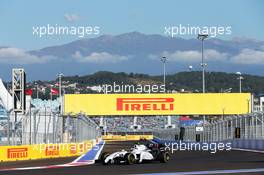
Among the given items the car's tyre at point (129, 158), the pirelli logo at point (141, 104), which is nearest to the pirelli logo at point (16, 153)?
the car's tyre at point (129, 158)

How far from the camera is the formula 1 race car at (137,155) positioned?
950 inches

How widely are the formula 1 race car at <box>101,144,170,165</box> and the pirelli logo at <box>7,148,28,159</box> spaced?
5.70 meters

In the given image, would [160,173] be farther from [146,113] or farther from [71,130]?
[146,113]

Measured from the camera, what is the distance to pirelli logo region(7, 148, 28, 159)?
29016 mm

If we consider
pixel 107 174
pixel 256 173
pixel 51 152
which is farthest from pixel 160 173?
pixel 51 152

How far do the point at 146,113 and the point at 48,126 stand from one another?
42.6 metres

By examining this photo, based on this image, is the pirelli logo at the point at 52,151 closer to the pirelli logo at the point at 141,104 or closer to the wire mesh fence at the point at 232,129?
the wire mesh fence at the point at 232,129

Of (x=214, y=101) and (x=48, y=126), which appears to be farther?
(x=214, y=101)

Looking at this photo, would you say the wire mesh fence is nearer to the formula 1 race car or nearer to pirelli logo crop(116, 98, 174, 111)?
pirelli logo crop(116, 98, 174, 111)

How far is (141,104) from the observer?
7375 cm

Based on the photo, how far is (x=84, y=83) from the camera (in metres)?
199

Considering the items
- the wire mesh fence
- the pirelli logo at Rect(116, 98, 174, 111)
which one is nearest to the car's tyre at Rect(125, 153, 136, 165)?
the wire mesh fence

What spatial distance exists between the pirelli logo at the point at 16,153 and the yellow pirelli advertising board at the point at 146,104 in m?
42.7

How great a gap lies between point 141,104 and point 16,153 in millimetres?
44763
